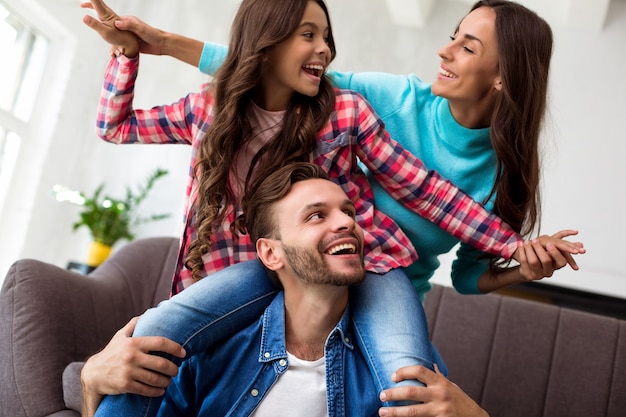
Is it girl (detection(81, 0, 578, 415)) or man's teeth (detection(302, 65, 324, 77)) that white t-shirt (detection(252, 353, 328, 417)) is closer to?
girl (detection(81, 0, 578, 415))

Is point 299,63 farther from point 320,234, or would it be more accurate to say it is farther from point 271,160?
point 320,234

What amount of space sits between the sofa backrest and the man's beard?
143 centimetres

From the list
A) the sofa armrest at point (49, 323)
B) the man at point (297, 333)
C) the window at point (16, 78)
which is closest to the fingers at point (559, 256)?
the man at point (297, 333)

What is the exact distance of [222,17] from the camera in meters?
6.10

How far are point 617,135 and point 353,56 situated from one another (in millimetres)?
2153

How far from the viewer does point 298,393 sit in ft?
5.68

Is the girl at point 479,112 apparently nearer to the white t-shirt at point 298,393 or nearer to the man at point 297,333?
the man at point 297,333

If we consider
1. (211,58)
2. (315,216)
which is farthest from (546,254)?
(211,58)

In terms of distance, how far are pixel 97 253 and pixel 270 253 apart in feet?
12.0

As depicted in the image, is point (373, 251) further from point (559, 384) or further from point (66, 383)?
point (559, 384)

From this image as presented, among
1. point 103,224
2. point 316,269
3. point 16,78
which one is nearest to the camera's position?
point 316,269

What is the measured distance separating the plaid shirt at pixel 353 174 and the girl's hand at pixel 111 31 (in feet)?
0.11

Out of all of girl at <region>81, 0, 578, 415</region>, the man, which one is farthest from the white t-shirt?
girl at <region>81, 0, 578, 415</region>

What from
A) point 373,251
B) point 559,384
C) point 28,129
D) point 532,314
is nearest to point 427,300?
point 532,314
